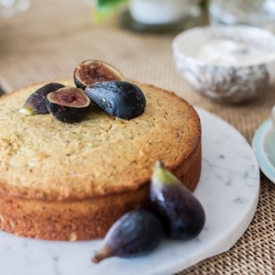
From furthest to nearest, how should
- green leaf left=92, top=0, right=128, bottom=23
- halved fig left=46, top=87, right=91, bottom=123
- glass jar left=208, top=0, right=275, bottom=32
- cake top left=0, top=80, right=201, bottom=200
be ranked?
green leaf left=92, top=0, right=128, bottom=23
glass jar left=208, top=0, right=275, bottom=32
halved fig left=46, top=87, right=91, bottom=123
cake top left=0, top=80, right=201, bottom=200

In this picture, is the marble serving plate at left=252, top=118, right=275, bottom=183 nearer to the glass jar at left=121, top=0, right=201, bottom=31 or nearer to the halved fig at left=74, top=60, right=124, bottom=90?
the halved fig at left=74, top=60, right=124, bottom=90

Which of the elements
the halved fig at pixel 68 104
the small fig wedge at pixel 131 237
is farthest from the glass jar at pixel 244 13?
the small fig wedge at pixel 131 237

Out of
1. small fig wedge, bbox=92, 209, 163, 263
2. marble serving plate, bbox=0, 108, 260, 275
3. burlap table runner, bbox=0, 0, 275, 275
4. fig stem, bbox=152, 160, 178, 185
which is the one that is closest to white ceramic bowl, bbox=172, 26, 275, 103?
burlap table runner, bbox=0, 0, 275, 275

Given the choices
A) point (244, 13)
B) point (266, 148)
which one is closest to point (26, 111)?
point (266, 148)

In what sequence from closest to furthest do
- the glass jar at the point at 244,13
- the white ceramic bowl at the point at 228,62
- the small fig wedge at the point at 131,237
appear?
the small fig wedge at the point at 131,237
the white ceramic bowl at the point at 228,62
the glass jar at the point at 244,13

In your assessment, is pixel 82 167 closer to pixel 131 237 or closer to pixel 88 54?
pixel 131 237

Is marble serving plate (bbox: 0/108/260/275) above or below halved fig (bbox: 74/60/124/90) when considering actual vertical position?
below

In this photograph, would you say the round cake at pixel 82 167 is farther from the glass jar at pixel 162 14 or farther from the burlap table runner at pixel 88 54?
the glass jar at pixel 162 14
